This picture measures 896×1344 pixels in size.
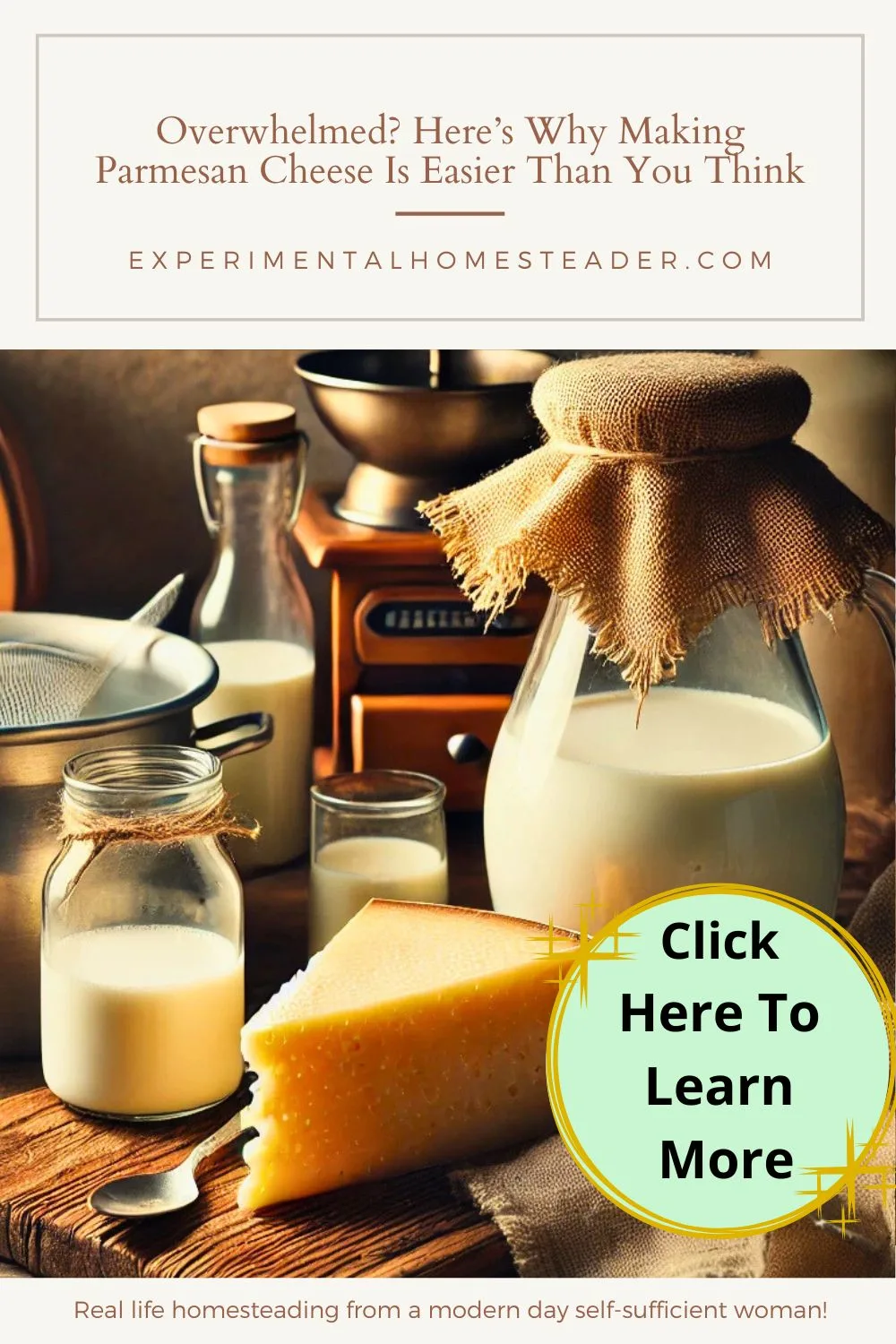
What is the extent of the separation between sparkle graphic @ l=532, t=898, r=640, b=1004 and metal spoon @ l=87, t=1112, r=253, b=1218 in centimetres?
20

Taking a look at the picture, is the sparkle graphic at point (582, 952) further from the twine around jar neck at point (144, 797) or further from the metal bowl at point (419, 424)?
the metal bowl at point (419, 424)

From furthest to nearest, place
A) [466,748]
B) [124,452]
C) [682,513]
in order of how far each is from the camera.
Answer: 1. [124,452]
2. [466,748]
3. [682,513]

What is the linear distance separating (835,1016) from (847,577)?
22 cm

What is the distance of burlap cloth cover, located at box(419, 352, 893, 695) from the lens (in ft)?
2.35

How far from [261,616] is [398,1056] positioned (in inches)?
16.3

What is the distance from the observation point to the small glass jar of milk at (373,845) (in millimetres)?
898

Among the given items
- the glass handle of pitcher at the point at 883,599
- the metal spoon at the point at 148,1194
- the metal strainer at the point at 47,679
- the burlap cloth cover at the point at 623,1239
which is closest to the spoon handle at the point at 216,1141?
the metal spoon at the point at 148,1194

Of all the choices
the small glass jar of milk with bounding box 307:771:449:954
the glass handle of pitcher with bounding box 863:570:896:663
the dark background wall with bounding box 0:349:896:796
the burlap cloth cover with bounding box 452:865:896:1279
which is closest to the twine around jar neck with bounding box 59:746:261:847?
the small glass jar of milk with bounding box 307:771:449:954

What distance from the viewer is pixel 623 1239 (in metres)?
0.75

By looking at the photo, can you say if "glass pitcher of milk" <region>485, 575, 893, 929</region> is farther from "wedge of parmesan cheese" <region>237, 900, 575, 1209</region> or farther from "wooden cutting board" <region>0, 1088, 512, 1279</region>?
"wooden cutting board" <region>0, 1088, 512, 1279</region>
